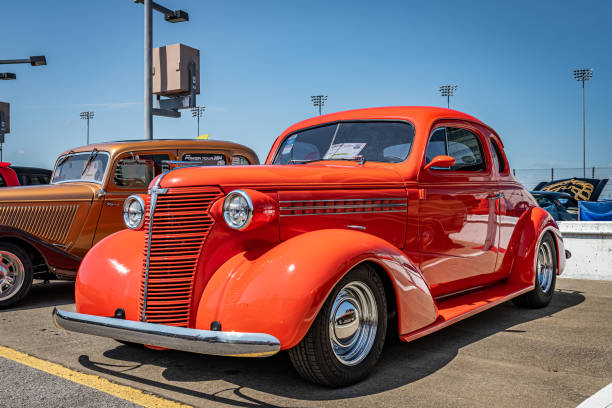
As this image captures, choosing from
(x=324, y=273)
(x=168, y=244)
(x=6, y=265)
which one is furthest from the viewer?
(x=6, y=265)

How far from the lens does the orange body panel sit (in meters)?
2.92

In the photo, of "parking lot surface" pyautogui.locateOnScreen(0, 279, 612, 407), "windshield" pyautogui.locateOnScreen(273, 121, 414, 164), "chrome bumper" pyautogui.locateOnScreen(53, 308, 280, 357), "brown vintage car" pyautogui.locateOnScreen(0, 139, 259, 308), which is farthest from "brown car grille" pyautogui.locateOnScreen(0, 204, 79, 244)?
"chrome bumper" pyautogui.locateOnScreen(53, 308, 280, 357)

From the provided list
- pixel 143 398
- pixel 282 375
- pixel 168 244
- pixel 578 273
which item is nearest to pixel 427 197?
pixel 282 375

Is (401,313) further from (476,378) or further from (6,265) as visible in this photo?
(6,265)

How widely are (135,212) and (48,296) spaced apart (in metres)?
3.69

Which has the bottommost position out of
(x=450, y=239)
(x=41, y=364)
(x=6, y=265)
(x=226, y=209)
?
(x=41, y=364)

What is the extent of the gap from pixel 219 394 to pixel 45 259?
376 cm

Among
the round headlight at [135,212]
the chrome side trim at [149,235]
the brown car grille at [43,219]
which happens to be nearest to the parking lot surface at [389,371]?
the chrome side trim at [149,235]

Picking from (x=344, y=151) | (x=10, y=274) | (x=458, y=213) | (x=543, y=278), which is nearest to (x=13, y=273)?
(x=10, y=274)

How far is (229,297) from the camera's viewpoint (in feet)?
9.68

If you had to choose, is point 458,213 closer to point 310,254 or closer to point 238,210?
point 310,254

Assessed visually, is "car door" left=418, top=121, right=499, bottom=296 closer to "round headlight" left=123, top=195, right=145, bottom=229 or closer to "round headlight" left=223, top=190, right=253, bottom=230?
"round headlight" left=223, top=190, right=253, bottom=230

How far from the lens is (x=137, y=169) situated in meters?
6.71

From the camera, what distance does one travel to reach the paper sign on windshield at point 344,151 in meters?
4.28
